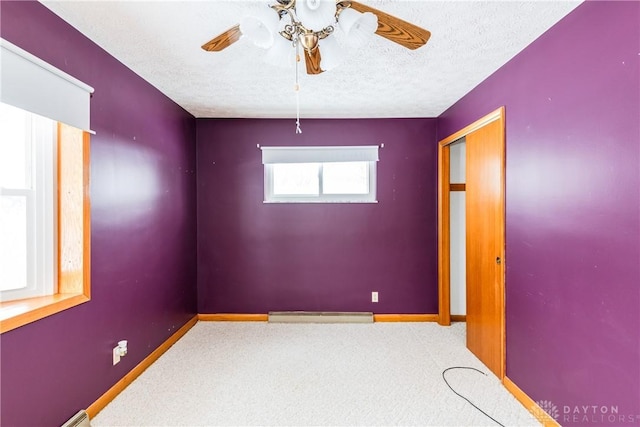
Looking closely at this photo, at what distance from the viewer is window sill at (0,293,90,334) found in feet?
4.56

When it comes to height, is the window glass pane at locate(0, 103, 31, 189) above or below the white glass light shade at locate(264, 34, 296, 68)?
below

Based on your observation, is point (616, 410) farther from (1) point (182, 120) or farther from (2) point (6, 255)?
(1) point (182, 120)

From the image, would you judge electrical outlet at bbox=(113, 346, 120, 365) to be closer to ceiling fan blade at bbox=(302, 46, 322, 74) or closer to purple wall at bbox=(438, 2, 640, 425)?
ceiling fan blade at bbox=(302, 46, 322, 74)

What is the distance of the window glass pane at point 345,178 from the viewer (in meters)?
3.59

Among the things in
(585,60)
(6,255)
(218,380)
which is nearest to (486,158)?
(585,60)

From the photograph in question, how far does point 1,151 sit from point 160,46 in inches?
40.7

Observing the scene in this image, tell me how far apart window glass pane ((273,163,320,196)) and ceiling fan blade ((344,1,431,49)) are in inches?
90.4

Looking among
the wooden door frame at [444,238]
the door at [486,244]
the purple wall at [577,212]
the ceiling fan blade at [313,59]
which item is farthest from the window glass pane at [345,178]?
the ceiling fan blade at [313,59]

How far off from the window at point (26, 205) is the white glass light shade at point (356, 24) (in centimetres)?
174

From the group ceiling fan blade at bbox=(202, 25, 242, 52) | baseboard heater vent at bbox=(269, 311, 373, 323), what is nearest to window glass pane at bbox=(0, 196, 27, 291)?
ceiling fan blade at bbox=(202, 25, 242, 52)

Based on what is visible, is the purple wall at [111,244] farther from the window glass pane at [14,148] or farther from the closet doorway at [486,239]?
the closet doorway at [486,239]

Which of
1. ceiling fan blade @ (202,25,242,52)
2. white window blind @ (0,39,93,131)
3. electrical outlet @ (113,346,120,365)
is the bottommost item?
electrical outlet @ (113,346,120,365)

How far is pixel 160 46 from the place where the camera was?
6.35 ft

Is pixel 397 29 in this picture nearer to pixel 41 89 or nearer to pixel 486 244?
pixel 41 89
